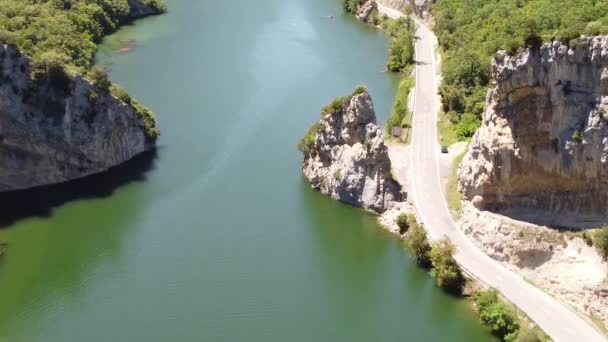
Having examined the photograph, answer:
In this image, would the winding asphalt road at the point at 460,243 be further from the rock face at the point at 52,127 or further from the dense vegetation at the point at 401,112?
the rock face at the point at 52,127

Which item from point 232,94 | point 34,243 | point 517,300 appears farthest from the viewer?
point 232,94

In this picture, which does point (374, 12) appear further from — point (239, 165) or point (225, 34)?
point (239, 165)

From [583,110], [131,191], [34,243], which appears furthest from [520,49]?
[34,243]

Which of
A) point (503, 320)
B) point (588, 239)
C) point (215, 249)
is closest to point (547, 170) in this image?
point (588, 239)

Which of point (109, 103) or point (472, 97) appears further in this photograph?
point (472, 97)

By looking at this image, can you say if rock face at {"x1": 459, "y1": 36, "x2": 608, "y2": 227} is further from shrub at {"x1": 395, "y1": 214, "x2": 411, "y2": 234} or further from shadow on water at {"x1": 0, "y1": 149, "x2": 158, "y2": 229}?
shadow on water at {"x1": 0, "y1": 149, "x2": 158, "y2": 229}

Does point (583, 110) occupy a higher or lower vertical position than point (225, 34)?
lower

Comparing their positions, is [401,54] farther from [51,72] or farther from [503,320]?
[503,320]

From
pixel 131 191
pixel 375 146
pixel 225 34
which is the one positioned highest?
pixel 225 34
